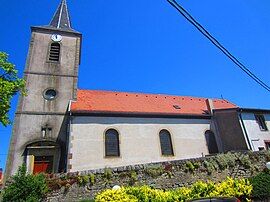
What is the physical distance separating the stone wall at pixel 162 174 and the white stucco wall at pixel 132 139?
3.49m

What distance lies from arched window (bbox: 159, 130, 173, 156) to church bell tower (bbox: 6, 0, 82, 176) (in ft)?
24.9

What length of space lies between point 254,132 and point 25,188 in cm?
1839

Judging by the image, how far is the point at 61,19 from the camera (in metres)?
25.3

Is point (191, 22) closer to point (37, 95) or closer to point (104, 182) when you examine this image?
point (104, 182)

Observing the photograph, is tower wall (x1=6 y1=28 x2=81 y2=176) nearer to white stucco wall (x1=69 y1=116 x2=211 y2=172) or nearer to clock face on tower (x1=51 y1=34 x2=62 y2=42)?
clock face on tower (x1=51 y1=34 x2=62 y2=42)

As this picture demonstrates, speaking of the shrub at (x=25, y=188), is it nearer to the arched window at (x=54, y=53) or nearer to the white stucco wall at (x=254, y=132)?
the arched window at (x=54, y=53)

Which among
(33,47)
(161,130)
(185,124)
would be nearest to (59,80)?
(33,47)

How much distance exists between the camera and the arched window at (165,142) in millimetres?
19125

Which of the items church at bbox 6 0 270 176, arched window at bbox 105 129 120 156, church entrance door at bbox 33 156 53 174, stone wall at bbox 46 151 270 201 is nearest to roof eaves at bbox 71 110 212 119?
church at bbox 6 0 270 176

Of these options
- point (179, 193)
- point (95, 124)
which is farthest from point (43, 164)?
point (179, 193)

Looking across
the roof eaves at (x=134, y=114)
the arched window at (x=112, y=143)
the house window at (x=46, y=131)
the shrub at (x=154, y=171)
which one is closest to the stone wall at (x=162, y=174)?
the shrub at (x=154, y=171)

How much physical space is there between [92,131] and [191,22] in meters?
13.8

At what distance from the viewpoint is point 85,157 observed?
53.4ft

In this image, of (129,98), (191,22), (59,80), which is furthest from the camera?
(129,98)
